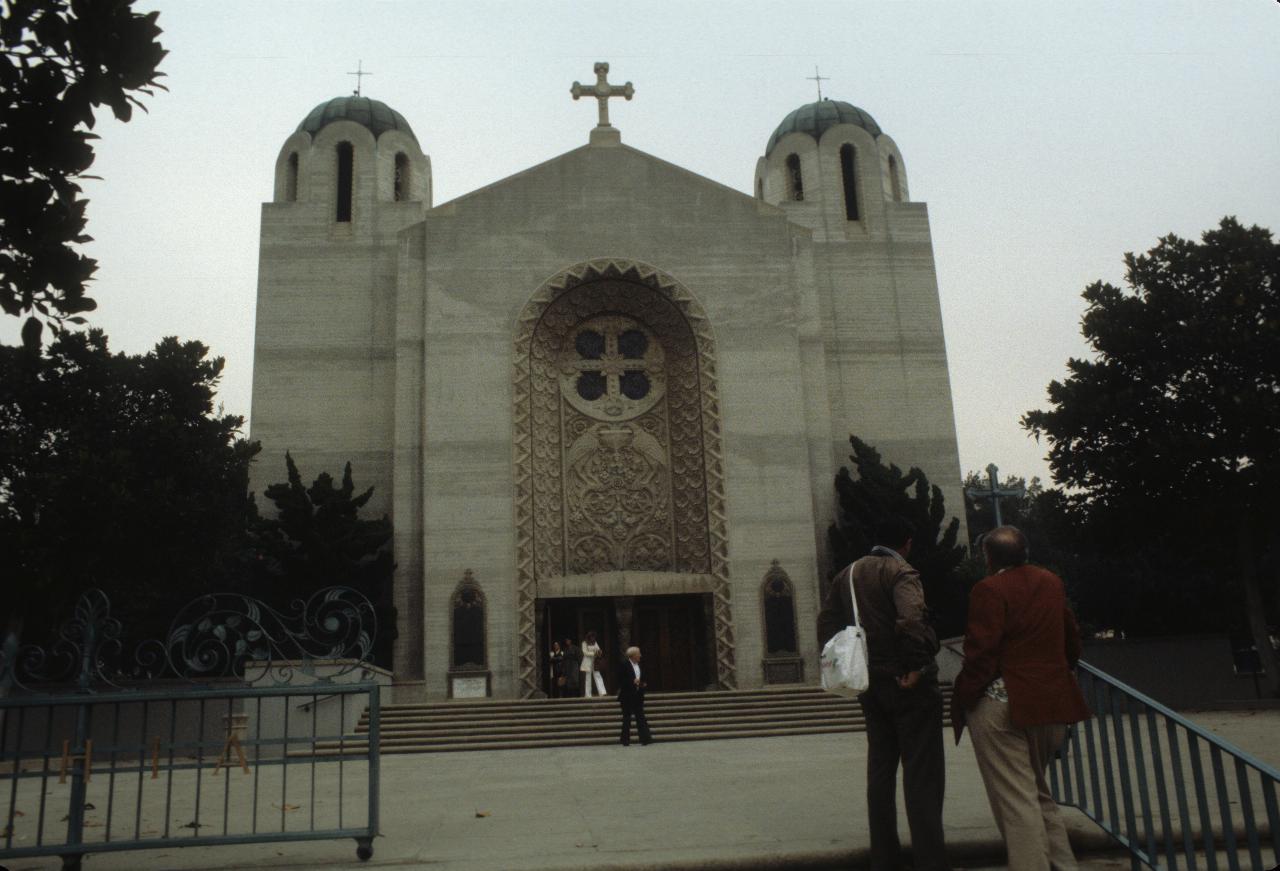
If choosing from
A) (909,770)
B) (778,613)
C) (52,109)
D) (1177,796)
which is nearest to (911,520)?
(778,613)

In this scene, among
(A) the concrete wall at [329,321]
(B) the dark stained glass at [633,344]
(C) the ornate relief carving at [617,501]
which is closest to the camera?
(C) the ornate relief carving at [617,501]

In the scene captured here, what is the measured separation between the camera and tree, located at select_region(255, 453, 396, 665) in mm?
23000

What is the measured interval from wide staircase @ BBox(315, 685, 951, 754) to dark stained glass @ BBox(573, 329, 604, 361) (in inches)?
386

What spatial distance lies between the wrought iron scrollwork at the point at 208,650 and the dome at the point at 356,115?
13524 millimetres

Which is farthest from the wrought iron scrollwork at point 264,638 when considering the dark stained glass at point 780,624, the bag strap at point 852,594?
the dark stained glass at point 780,624

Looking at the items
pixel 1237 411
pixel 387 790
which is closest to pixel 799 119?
pixel 1237 411

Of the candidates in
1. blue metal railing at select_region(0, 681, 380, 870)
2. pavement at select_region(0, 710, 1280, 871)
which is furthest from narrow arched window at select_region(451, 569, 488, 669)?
pavement at select_region(0, 710, 1280, 871)

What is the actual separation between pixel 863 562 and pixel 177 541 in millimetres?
19039

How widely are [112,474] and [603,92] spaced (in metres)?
15.4

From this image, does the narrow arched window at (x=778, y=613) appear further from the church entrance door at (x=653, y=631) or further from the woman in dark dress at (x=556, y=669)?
the woman in dark dress at (x=556, y=669)

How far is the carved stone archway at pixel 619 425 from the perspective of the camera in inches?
975

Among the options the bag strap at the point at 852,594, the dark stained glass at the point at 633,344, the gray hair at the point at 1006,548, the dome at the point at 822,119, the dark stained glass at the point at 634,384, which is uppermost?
the dome at the point at 822,119

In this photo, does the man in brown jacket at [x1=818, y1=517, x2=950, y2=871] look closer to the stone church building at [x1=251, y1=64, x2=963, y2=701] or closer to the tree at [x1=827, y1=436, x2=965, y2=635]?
the stone church building at [x1=251, y1=64, x2=963, y2=701]

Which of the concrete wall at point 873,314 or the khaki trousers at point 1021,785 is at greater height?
the concrete wall at point 873,314
